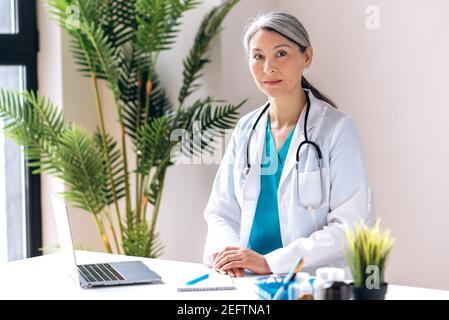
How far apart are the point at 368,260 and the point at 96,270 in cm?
103

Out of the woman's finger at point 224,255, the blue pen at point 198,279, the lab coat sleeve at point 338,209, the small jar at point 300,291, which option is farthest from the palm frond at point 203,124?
the small jar at point 300,291

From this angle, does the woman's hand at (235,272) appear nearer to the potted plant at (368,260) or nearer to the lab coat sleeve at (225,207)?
the lab coat sleeve at (225,207)

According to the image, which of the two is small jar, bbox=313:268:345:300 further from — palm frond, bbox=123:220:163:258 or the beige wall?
palm frond, bbox=123:220:163:258

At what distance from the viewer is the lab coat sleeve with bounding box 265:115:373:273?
263 cm

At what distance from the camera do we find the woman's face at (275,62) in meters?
2.84

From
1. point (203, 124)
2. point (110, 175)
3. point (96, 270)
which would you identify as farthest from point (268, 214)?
point (110, 175)

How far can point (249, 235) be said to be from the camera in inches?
114

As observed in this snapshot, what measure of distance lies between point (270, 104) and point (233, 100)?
1263 mm

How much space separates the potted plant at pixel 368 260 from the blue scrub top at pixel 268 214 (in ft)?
3.09

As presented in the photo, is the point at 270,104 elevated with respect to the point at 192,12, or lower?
lower

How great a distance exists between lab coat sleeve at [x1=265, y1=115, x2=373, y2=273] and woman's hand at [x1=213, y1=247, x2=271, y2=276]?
0.09ft
